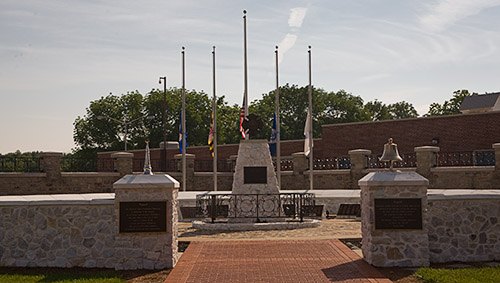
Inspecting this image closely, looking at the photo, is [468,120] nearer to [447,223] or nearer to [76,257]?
[447,223]

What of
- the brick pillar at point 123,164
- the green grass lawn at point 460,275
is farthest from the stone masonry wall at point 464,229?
the brick pillar at point 123,164

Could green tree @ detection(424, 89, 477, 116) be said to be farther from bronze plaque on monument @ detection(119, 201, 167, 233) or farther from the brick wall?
bronze plaque on monument @ detection(119, 201, 167, 233)

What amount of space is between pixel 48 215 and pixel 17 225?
2.23 feet

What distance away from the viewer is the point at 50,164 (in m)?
28.6

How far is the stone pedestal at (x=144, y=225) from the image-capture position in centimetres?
1052

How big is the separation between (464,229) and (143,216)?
6.82 m

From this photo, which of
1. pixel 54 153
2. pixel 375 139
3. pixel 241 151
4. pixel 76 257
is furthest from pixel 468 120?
pixel 76 257

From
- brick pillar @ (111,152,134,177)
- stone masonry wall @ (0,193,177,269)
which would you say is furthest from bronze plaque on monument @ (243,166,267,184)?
brick pillar @ (111,152,134,177)

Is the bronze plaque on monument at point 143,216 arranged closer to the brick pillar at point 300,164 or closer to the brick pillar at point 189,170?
the brick pillar at point 189,170

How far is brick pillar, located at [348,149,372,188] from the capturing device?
1241 inches

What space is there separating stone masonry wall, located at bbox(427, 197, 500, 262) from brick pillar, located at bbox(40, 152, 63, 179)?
2289 cm

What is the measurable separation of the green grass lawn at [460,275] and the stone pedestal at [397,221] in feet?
2.09

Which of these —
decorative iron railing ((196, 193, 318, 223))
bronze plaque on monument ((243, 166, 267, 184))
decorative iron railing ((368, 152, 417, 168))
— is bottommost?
decorative iron railing ((196, 193, 318, 223))

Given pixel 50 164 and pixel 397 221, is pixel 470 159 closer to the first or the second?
pixel 397 221
